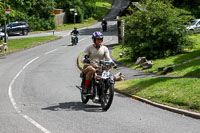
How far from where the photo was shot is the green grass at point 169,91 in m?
10.5

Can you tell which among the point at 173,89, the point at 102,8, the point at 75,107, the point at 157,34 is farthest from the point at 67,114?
the point at 102,8

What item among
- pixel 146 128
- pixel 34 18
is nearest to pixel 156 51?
pixel 146 128

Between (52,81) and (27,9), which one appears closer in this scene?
(52,81)

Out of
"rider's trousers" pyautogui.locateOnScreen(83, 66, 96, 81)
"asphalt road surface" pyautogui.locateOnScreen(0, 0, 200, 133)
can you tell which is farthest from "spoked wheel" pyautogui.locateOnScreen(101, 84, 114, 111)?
"rider's trousers" pyautogui.locateOnScreen(83, 66, 96, 81)

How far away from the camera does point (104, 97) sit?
10.4 m

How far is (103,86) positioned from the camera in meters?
10.4

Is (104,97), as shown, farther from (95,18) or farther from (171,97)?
(95,18)

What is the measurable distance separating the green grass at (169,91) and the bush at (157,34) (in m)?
9.52

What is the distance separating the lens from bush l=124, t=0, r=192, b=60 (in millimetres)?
24047

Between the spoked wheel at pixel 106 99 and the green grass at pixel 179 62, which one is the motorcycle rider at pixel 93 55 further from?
the green grass at pixel 179 62

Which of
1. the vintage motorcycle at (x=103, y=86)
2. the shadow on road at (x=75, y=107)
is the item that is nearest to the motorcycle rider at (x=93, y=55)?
the vintage motorcycle at (x=103, y=86)

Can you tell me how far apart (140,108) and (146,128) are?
8.46ft

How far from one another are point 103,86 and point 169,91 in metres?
2.55

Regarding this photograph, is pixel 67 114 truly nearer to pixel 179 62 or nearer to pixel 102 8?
pixel 179 62
